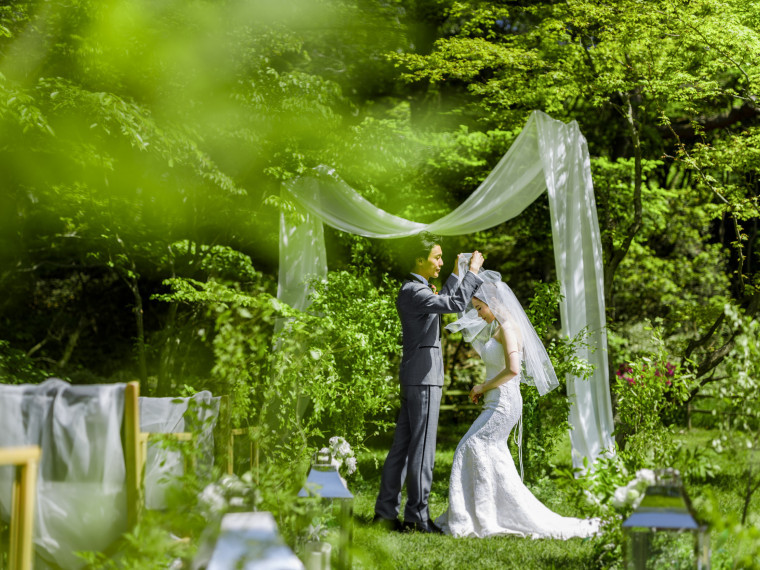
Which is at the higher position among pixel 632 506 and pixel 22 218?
pixel 22 218

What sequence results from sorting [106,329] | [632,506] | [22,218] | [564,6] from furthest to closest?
1. [106,329]
2. [22,218]
3. [564,6]
4. [632,506]

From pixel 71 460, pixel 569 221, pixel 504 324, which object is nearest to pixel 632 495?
pixel 71 460

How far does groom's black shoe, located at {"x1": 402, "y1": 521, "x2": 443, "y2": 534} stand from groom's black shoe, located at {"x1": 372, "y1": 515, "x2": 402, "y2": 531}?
2.1 inches

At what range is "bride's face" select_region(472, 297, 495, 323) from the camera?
509cm

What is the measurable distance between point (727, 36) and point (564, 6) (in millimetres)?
1648

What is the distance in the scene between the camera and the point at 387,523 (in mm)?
4898

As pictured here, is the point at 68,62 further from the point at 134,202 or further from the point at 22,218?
the point at 22,218

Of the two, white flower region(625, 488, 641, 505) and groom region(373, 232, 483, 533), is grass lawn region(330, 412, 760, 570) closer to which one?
groom region(373, 232, 483, 533)

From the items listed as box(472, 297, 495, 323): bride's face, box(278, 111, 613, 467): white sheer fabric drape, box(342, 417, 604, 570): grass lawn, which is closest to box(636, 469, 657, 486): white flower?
box(342, 417, 604, 570): grass lawn

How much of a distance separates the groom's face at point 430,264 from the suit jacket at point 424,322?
9cm

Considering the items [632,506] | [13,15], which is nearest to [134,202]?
[13,15]

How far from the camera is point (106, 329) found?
12.1m

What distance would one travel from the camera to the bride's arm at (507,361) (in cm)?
493

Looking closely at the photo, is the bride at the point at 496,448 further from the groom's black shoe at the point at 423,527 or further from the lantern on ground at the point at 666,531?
the lantern on ground at the point at 666,531
